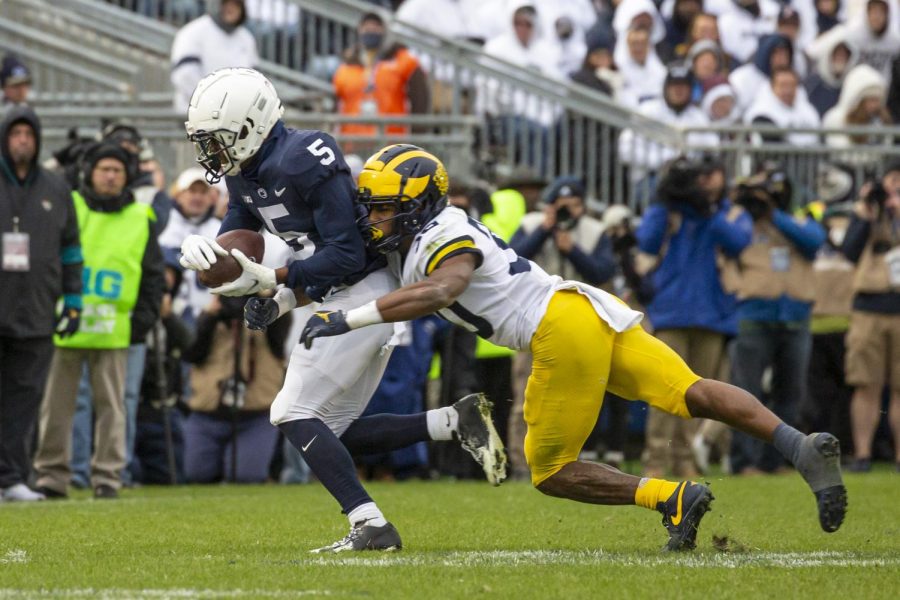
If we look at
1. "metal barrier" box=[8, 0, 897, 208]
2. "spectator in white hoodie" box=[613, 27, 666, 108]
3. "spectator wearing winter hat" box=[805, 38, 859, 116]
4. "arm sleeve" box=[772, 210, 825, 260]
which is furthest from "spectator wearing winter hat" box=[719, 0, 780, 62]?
"arm sleeve" box=[772, 210, 825, 260]

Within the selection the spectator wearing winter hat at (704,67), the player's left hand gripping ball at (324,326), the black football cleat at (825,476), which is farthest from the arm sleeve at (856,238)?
the player's left hand gripping ball at (324,326)

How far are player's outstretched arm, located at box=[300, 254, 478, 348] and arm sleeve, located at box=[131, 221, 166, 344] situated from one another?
4.56 metres

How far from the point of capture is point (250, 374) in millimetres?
11711

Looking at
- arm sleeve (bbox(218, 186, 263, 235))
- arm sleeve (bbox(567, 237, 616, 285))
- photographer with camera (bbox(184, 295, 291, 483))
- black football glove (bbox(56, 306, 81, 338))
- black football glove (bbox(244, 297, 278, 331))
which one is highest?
arm sleeve (bbox(218, 186, 263, 235))

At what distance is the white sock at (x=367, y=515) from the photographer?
255 inches

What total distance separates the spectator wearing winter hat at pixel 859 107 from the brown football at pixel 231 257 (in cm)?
943

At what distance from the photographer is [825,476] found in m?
6.05

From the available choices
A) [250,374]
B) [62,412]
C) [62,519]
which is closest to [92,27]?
[250,374]

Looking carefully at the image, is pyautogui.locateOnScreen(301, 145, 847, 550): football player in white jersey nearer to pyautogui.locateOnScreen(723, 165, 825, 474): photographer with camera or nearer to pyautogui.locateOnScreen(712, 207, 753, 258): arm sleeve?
pyautogui.locateOnScreen(712, 207, 753, 258): arm sleeve

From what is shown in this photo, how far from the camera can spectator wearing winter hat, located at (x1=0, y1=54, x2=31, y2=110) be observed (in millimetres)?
13258

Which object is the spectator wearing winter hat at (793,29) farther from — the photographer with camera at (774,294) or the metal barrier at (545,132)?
the photographer with camera at (774,294)

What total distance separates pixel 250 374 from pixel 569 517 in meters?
3.90

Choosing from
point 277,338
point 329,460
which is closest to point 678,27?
point 277,338

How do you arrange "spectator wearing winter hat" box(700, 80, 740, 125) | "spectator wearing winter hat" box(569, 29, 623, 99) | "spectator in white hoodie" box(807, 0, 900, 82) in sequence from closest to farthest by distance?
"spectator wearing winter hat" box(700, 80, 740, 125)
"spectator wearing winter hat" box(569, 29, 623, 99)
"spectator in white hoodie" box(807, 0, 900, 82)
